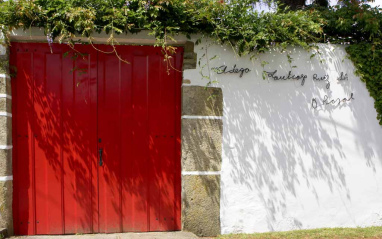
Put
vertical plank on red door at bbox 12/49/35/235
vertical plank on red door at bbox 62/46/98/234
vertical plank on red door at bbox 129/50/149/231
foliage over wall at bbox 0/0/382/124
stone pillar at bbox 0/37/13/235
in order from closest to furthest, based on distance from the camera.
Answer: foliage over wall at bbox 0/0/382/124 < stone pillar at bbox 0/37/13/235 < vertical plank on red door at bbox 12/49/35/235 < vertical plank on red door at bbox 62/46/98/234 < vertical plank on red door at bbox 129/50/149/231

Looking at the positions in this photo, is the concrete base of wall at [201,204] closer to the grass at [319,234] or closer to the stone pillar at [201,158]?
the stone pillar at [201,158]

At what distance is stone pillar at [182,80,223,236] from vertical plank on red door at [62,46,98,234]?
1.07 metres

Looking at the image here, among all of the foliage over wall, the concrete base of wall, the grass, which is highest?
the foliage over wall

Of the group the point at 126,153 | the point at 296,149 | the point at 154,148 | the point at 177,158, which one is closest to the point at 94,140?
the point at 126,153

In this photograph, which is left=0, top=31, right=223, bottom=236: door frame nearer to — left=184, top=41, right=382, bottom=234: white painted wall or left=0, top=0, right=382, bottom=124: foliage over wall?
left=184, top=41, right=382, bottom=234: white painted wall

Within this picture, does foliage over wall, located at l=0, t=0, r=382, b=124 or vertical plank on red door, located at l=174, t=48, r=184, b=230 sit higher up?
foliage over wall, located at l=0, t=0, r=382, b=124

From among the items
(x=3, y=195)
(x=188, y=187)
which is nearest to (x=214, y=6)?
(x=188, y=187)

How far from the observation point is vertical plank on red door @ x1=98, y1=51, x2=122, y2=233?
4535mm

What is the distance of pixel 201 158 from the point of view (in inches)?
180

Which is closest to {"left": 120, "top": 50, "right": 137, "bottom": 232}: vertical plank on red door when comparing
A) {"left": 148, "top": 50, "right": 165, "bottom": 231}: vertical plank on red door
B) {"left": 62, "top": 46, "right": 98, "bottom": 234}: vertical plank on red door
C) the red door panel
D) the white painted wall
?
Answer: the red door panel

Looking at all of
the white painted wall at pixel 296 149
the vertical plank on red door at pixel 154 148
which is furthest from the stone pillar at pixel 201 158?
the vertical plank on red door at pixel 154 148

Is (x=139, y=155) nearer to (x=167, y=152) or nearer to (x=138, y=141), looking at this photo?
(x=138, y=141)

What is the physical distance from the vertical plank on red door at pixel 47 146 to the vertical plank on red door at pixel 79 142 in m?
0.09

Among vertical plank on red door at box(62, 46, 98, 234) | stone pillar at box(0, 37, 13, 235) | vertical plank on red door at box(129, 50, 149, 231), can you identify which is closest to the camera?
stone pillar at box(0, 37, 13, 235)
